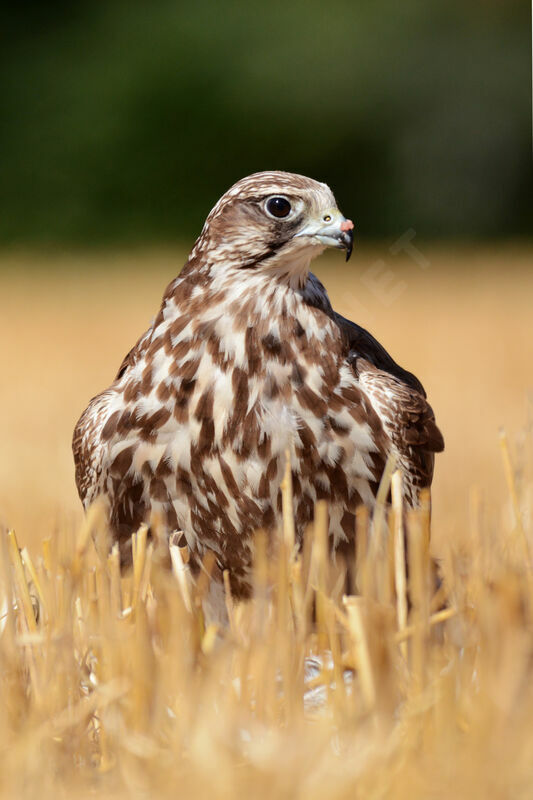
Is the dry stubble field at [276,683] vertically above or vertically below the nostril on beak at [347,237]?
below

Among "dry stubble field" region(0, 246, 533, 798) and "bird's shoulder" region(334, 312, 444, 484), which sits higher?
"bird's shoulder" region(334, 312, 444, 484)

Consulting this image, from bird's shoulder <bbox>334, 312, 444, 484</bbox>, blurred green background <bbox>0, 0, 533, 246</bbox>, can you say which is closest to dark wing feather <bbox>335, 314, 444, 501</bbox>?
bird's shoulder <bbox>334, 312, 444, 484</bbox>

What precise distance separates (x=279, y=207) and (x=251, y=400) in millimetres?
428

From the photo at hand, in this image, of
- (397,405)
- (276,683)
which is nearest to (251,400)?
(397,405)

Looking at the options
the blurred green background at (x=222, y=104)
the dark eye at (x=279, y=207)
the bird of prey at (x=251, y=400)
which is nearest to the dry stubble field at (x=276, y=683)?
the bird of prey at (x=251, y=400)

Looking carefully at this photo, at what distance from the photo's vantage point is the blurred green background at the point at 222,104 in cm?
1501

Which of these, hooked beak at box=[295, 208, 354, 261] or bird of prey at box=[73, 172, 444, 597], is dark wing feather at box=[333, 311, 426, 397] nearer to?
bird of prey at box=[73, 172, 444, 597]

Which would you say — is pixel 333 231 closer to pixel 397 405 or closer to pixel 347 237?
pixel 347 237

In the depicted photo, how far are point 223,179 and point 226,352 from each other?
13164 mm

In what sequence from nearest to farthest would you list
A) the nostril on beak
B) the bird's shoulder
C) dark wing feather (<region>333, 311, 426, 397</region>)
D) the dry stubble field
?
1. the dry stubble field
2. the nostril on beak
3. the bird's shoulder
4. dark wing feather (<region>333, 311, 426, 397</region>)

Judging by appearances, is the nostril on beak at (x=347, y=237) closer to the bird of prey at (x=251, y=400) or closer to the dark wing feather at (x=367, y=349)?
the bird of prey at (x=251, y=400)

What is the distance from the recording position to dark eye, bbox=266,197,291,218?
2.62 metres

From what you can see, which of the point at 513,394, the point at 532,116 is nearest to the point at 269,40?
the point at 532,116

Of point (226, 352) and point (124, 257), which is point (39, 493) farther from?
point (124, 257)
